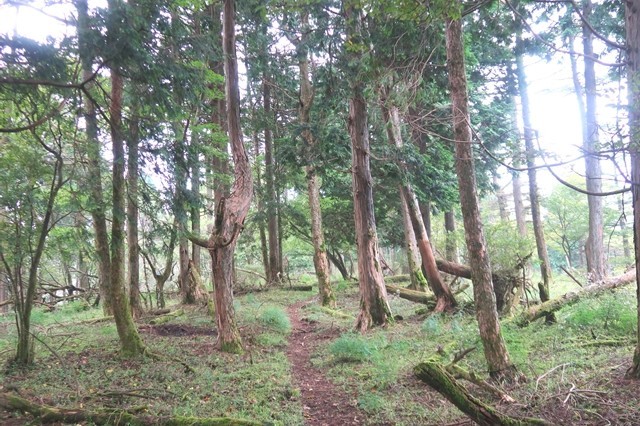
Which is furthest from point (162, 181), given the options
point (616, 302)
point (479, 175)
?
point (479, 175)

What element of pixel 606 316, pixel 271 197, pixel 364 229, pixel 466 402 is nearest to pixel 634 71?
pixel 466 402

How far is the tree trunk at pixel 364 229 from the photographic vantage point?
32.6 ft

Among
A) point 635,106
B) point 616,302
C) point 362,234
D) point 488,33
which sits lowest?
point 616,302

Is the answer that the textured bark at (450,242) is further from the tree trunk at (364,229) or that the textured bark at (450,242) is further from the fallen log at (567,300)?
the fallen log at (567,300)

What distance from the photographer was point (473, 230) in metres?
5.52

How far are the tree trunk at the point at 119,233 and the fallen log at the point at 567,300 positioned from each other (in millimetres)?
7477

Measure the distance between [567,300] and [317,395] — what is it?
5872 mm

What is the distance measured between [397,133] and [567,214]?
1666cm

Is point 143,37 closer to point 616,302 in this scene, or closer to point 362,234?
point 362,234

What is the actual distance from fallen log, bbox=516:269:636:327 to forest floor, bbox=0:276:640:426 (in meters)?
0.24

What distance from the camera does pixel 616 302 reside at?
739cm

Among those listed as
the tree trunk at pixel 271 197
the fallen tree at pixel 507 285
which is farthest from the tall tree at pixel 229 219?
the tree trunk at pixel 271 197

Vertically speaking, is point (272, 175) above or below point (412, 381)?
above

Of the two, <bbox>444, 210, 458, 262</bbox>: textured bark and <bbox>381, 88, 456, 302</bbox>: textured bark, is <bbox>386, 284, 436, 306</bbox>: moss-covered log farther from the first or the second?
<bbox>444, 210, 458, 262</bbox>: textured bark
